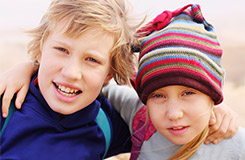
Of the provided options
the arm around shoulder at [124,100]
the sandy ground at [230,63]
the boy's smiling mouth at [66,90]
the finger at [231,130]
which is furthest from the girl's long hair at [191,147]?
the sandy ground at [230,63]

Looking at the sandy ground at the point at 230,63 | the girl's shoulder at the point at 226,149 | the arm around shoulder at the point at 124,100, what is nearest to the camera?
the girl's shoulder at the point at 226,149

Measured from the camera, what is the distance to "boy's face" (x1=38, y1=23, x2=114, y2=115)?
1.54 meters

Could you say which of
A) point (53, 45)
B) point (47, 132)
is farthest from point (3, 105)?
point (53, 45)

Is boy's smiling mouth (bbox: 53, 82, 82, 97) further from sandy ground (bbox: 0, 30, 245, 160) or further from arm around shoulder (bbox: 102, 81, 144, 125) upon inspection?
sandy ground (bbox: 0, 30, 245, 160)

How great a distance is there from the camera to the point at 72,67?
1.52 meters

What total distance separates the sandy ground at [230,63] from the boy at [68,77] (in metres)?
2.47

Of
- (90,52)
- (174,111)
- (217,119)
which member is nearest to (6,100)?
(90,52)

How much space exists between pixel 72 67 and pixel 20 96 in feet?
1.33

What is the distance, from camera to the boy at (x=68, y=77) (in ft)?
5.09

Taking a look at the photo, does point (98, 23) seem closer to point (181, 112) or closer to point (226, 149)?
point (181, 112)

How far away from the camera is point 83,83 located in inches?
62.9

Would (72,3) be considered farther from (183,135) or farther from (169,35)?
(183,135)

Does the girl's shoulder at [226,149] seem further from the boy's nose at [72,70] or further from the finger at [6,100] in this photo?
the finger at [6,100]

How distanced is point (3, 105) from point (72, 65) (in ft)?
1.55
